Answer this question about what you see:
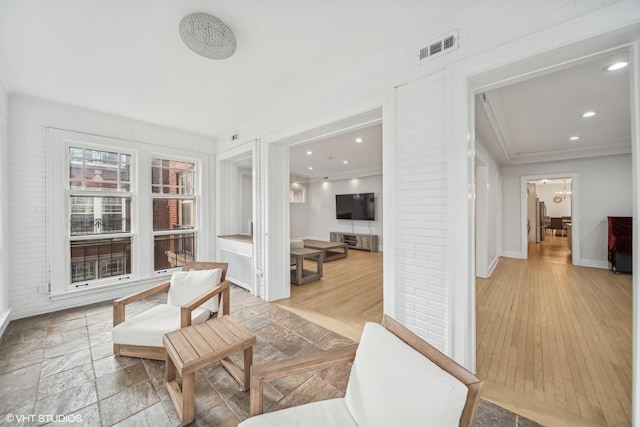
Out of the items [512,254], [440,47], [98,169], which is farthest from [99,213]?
[512,254]

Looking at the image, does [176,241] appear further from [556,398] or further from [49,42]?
[556,398]

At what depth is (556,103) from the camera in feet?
9.89

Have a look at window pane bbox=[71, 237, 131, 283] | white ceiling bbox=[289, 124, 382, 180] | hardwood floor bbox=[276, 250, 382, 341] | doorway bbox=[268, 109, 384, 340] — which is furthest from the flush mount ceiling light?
window pane bbox=[71, 237, 131, 283]

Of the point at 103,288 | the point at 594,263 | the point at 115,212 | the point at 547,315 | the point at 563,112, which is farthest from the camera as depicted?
the point at 594,263

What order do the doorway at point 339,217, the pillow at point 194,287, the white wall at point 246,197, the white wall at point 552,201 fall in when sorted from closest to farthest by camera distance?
the pillow at point 194,287 → the doorway at point 339,217 → the white wall at point 246,197 → the white wall at point 552,201

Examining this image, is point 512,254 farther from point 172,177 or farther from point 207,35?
point 172,177

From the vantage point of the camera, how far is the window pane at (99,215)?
3.33 m

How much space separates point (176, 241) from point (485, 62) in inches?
190

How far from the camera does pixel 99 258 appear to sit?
3535mm

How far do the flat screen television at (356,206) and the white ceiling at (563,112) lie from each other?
3609 mm

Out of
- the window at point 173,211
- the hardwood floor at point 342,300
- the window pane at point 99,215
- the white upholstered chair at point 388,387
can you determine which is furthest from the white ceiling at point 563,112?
the window pane at point 99,215

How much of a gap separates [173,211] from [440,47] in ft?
14.5

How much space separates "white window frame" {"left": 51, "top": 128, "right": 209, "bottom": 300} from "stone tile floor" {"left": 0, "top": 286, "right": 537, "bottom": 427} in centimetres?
78

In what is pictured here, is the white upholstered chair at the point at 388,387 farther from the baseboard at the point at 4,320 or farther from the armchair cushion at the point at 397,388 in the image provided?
the baseboard at the point at 4,320
